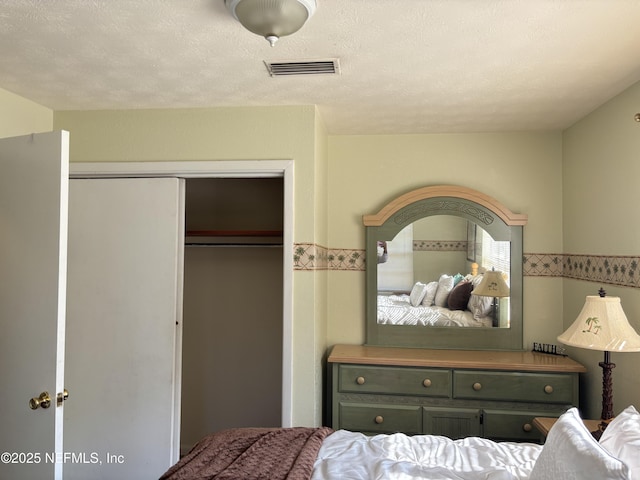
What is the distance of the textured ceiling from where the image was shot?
171 centimetres

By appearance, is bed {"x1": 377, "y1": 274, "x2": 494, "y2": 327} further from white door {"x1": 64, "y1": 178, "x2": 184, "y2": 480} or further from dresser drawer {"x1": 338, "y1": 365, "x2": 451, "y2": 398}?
white door {"x1": 64, "y1": 178, "x2": 184, "y2": 480}

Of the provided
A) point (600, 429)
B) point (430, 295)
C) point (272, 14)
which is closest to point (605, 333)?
point (600, 429)

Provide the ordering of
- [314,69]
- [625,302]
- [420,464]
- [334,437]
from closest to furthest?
[420,464] < [334,437] < [314,69] < [625,302]

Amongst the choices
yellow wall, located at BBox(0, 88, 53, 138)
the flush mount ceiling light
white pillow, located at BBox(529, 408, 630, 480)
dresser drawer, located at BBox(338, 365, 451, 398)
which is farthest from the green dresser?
yellow wall, located at BBox(0, 88, 53, 138)

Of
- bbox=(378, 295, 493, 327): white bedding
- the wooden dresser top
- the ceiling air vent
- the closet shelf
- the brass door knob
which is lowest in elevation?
the wooden dresser top

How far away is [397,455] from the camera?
1772mm

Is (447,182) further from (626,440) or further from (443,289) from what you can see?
(626,440)

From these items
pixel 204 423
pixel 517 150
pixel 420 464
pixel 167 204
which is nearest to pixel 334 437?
pixel 420 464

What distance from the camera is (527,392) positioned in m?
2.89

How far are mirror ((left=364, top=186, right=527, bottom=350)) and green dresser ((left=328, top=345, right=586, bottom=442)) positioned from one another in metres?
0.29

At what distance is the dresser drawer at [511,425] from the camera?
288 centimetres

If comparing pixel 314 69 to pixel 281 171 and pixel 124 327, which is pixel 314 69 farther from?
pixel 124 327

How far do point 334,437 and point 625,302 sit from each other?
172cm

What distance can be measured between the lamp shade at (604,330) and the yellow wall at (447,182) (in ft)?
3.64
